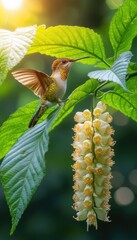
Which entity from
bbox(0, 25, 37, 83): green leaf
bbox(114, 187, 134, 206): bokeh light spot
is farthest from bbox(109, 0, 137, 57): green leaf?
bbox(114, 187, 134, 206): bokeh light spot

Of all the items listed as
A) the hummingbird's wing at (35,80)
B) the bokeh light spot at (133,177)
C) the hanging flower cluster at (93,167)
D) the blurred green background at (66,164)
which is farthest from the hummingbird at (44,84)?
the bokeh light spot at (133,177)

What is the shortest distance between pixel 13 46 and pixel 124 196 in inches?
337

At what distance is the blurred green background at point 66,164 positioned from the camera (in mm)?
7637

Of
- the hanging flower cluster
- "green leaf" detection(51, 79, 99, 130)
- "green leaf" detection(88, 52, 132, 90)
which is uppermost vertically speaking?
"green leaf" detection(88, 52, 132, 90)

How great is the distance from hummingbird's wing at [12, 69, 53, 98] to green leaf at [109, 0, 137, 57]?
206mm

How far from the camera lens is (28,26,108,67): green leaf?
142 cm

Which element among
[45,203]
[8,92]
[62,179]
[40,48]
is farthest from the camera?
[45,203]

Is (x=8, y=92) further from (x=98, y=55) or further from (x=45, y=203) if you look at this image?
(x=98, y=55)

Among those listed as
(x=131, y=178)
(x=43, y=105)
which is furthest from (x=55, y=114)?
(x=131, y=178)

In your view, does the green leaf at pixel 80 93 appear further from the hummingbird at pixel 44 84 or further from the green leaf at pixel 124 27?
the green leaf at pixel 124 27

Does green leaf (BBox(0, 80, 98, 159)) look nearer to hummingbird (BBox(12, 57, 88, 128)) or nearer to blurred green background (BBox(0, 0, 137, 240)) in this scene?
hummingbird (BBox(12, 57, 88, 128))

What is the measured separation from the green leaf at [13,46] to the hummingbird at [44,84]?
0.08 metres

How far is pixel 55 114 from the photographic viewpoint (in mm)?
1266

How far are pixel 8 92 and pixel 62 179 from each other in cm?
130
